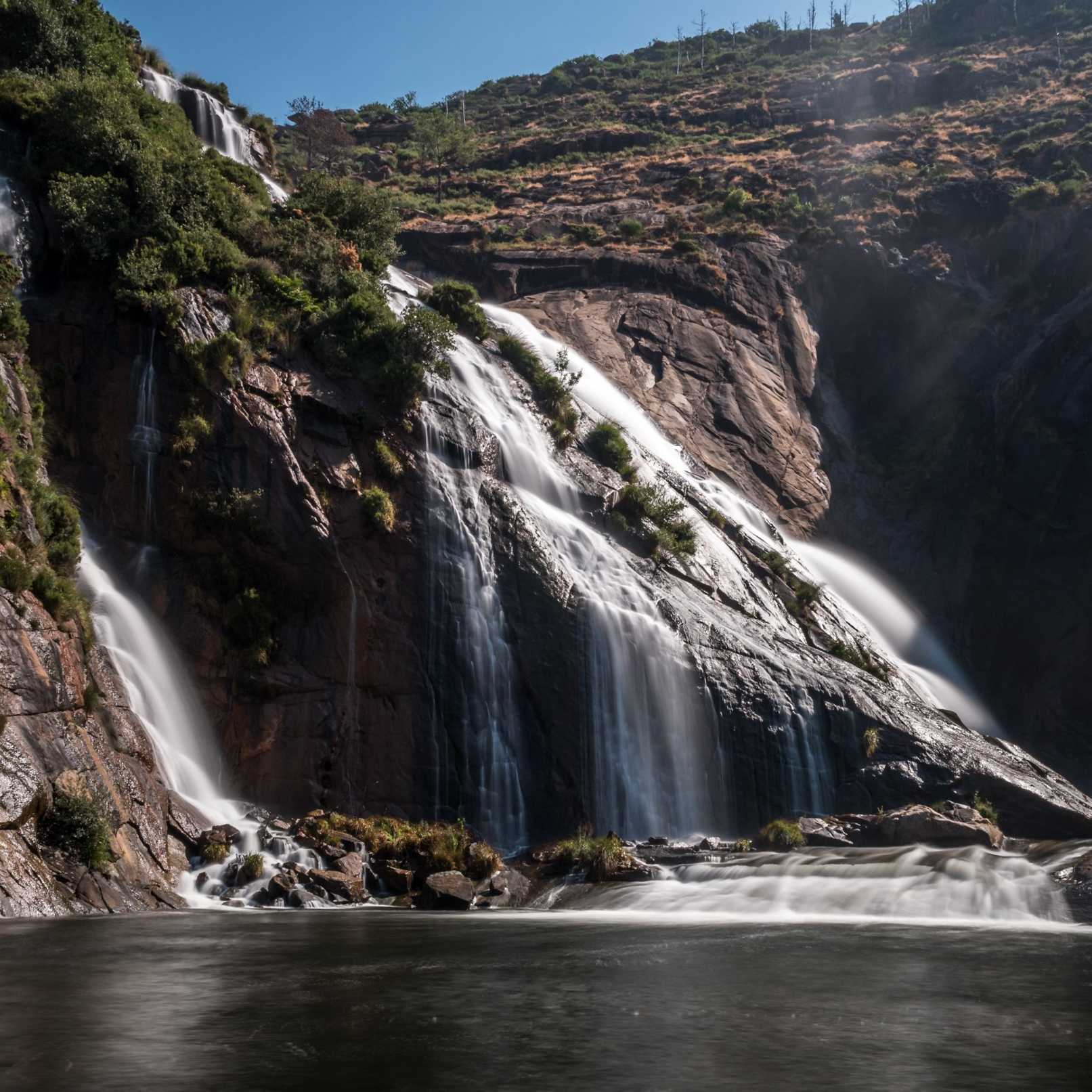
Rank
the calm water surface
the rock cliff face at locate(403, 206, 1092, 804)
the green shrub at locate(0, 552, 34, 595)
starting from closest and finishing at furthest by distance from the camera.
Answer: the calm water surface < the green shrub at locate(0, 552, 34, 595) < the rock cliff face at locate(403, 206, 1092, 804)

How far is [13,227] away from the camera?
30.7m

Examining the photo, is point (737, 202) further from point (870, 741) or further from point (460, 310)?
point (870, 741)

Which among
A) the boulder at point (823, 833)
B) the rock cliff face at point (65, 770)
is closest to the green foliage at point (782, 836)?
the boulder at point (823, 833)

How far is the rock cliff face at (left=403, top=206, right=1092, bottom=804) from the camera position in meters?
49.2

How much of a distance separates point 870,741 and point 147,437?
21248mm

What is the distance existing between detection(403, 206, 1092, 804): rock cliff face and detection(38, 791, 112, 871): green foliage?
113 ft

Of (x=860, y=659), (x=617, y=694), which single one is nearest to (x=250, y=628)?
(x=617, y=694)

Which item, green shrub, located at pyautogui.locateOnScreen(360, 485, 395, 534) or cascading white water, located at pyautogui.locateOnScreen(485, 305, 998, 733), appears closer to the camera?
green shrub, located at pyautogui.locateOnScreen(360, 485, 395, 534)

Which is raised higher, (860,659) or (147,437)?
(147,437)

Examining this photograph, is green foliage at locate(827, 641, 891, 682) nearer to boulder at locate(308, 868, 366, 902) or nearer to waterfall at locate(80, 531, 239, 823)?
boulder at locate(308, 868, 366, 902)

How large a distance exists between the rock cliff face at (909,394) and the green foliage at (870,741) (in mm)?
16761

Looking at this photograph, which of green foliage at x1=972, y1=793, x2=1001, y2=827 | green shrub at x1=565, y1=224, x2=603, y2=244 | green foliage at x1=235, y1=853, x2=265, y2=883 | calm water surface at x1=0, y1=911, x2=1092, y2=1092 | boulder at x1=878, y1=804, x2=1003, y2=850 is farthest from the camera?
green shrub at x1=565, y1=224, x2=603, y2=244

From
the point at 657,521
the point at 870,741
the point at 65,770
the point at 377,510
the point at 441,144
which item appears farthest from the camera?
the point at 441,144

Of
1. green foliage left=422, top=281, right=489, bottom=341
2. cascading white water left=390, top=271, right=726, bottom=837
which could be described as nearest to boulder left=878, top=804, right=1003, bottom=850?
cascading white water left=390, top=271, right=726, bottom=837
